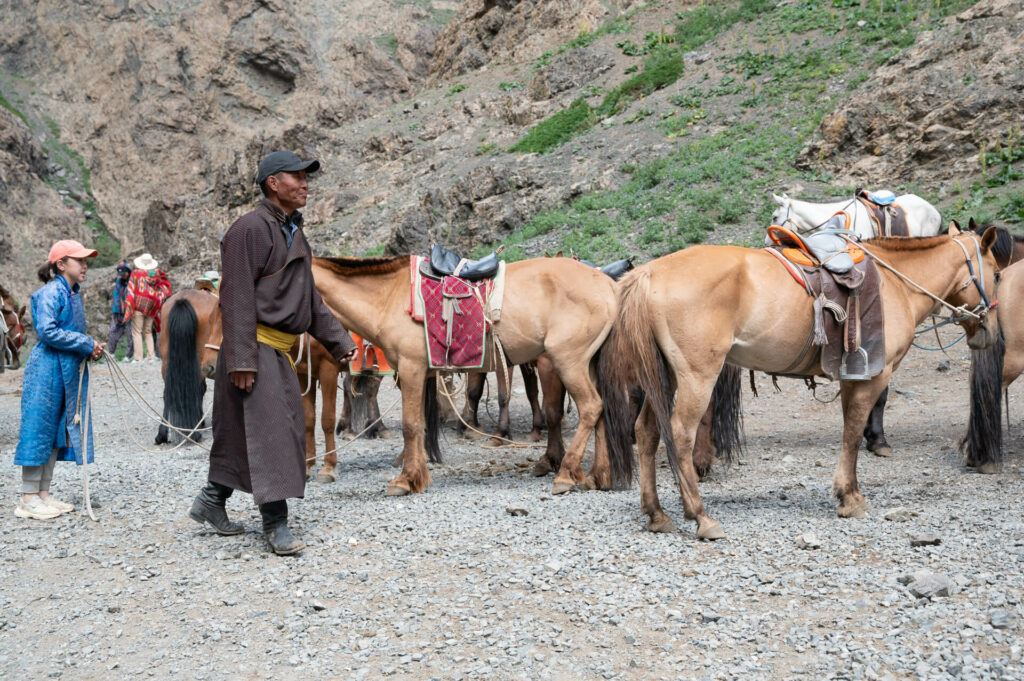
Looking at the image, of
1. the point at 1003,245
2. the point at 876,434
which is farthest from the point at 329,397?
the point at 1003,245

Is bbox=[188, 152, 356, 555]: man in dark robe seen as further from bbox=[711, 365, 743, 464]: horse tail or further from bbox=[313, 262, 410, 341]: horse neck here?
bbox=[711, 365, 743, 464]: horse tail

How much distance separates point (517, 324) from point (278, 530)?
8.20 ft

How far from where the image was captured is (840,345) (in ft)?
15.7

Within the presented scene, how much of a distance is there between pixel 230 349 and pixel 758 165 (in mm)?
16490

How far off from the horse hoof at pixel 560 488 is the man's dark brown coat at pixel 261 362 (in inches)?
81.5

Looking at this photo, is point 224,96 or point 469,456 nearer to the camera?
point 469,456

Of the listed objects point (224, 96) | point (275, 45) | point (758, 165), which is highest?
point (275, 45)

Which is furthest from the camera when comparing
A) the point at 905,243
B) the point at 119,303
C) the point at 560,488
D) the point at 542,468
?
the point at 119,303

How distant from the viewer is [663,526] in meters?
4.55

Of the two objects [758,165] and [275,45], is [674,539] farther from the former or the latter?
[275,45]

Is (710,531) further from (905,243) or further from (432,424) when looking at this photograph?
(432,424)

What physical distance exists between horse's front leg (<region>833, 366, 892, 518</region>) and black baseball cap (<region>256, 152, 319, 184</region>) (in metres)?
3.62

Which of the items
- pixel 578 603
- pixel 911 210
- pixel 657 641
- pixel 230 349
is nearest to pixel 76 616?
pixel 230 349

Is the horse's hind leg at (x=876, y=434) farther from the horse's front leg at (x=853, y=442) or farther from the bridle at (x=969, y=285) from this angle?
the horse's front leg at (x=853, y=442)
